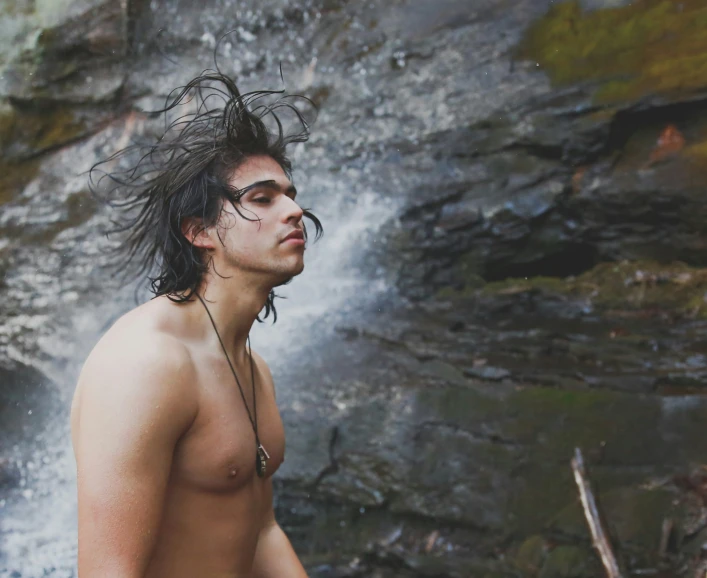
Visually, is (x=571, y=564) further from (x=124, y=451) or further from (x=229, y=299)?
(x=124, y=451)

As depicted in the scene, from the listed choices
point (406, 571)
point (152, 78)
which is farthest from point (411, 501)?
point (152, 78)

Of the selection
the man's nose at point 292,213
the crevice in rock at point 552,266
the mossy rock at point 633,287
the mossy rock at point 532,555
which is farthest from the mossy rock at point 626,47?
the man's nose at point 292,213

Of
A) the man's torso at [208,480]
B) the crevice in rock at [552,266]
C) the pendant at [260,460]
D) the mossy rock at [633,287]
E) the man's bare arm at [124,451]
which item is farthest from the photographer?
the crevice in rock at [552,266]

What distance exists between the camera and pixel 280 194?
2109mm

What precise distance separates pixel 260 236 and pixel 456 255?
3536 mm

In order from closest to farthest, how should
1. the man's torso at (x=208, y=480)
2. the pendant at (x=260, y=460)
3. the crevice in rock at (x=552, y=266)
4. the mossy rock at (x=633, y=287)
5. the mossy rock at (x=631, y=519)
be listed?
1. the man's torso at (x=208, y=480)
2. the pendant at (x=260, y=460)
3. the mossy rock at (x=631, y=519)
4. the mossy rock at (x=633, y=287)
5. the crevice in rock at (x=552, y=266)

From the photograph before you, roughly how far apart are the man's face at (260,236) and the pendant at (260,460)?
1.47 feet

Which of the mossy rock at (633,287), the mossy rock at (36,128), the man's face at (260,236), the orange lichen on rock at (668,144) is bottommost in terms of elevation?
the man's face at (260,236)

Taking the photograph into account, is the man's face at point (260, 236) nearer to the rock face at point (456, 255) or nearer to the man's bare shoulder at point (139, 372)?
the man's bare shoulder at point (139, 372)

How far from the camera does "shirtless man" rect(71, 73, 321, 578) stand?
1.60 metres

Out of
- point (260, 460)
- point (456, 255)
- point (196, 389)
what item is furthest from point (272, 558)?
point (456, 255)

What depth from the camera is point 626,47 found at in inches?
219

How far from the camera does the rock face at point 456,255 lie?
3.60 m

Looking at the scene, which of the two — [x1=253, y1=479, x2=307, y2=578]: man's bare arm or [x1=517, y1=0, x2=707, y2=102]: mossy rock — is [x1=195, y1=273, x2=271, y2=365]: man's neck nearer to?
[x1=253, y1=479, x2=307, y2=578]: man's bare arm
